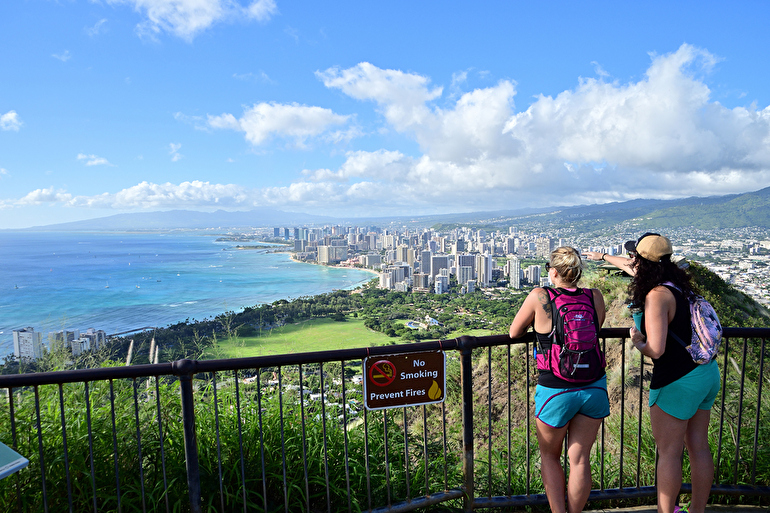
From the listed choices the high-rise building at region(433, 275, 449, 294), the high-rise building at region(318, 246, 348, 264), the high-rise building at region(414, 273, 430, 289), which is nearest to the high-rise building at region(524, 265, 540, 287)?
the high-rise building at region(433, 275, 449, 294)

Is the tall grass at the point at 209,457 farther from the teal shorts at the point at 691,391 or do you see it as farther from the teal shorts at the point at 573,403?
the teal shorts at the point at 691,391

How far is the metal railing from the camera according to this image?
7.88 feet

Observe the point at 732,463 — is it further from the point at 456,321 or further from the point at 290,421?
the point at 456,321

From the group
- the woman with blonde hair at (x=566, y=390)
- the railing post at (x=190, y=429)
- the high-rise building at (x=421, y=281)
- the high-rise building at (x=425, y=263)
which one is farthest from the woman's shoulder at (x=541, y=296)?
the high-rise building at (x=425, y=263)

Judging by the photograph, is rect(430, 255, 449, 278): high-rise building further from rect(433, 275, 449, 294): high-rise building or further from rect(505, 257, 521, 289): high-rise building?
rect(505, 257, 521, 289): high-rise building

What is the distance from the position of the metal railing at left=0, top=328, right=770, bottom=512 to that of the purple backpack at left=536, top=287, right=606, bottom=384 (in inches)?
6.6

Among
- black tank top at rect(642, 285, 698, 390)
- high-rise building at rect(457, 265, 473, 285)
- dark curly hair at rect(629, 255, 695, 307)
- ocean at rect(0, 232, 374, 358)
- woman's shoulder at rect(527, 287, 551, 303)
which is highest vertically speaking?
dark curly hair at rect(629, 255, 695, 307)

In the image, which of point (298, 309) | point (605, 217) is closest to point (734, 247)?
point (605, 217)

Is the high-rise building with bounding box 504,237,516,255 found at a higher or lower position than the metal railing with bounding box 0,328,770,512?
lower

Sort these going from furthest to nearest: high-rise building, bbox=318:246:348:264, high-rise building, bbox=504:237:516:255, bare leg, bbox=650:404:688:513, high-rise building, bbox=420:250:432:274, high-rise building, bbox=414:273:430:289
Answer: high-rise building, bbox=318:246:348:264
high-rise building, bbox=504:237:516:255
high-rise building, bbox=420:250:432:274
high-rise building, bbox=414:273:430:289
bare leg, bbox=650:404:688:513

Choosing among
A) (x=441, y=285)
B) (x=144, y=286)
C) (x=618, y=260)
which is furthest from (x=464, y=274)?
(x=144, y=286)

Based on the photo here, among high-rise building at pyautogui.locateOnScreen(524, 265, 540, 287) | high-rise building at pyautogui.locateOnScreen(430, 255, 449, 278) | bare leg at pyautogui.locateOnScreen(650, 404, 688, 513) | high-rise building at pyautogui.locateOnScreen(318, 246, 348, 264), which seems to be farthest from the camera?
high-rise building at pyautogui.locateOnScreen(318, 246, 348, 264)

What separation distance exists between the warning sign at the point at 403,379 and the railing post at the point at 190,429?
A: 96cm

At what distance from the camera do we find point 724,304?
21.9 feet
